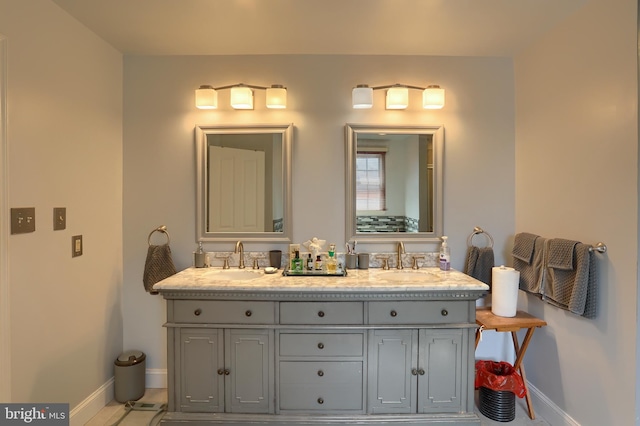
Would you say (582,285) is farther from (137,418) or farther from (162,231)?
(137,418)

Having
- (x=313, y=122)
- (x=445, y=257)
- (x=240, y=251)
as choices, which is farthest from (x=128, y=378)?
(x=445, y=257)

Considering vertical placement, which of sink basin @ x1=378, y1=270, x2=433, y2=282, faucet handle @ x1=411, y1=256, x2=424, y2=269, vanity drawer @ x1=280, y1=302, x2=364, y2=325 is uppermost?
faucet handle @ x1=411, y1=256, x2=424, y2=269

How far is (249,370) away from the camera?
1986 mm

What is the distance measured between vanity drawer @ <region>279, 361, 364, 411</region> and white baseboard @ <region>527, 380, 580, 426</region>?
1.15 meters

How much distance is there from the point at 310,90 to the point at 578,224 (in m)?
1.81

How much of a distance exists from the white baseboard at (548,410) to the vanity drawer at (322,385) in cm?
115

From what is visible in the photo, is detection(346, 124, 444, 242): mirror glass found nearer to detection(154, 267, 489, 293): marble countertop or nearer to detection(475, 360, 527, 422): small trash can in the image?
detection(154, 267, 489, 293): marble countertop

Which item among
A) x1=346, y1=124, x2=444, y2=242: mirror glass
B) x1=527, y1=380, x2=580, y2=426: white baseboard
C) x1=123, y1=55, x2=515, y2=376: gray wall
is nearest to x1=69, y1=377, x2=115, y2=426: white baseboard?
x1=123, y1=55, x2=515, y2=376: gray wall

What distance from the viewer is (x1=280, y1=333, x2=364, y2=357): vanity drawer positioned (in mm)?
1975

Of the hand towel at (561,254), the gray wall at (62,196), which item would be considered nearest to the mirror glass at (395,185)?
the hand towel at (561,254)

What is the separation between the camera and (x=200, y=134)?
248 cm

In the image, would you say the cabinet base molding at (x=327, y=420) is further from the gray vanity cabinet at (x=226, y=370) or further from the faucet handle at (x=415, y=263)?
the faucet handle at (x=415, y=263)

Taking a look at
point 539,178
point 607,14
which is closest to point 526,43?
point 607,14

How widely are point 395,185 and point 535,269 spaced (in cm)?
100
